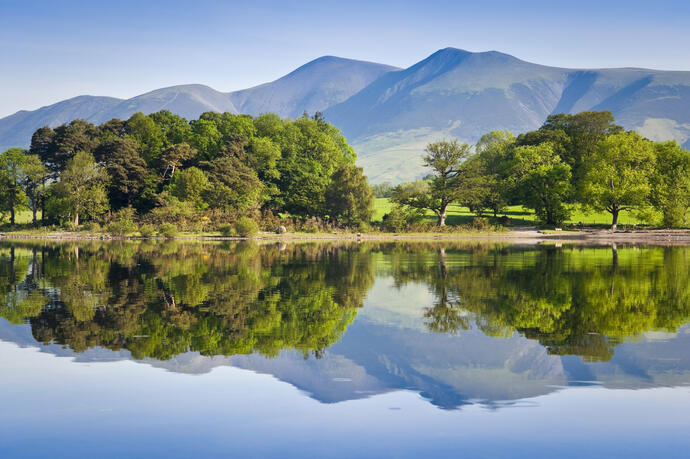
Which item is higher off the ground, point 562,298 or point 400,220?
point 400,220

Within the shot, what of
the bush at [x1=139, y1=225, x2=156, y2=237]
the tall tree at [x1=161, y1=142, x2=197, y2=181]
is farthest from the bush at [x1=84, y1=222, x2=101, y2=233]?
the tall tree at [x1=161, y1=142, x2=197, y2=181]

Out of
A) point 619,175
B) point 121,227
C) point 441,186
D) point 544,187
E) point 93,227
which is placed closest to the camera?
point 121,227

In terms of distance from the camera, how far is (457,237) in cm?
7225

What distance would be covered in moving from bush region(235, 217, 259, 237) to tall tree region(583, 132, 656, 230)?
40.2 m

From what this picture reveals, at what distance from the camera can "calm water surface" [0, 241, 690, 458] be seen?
8367 millimetres

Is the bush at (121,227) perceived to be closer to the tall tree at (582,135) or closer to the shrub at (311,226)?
the shrub at (311,226)

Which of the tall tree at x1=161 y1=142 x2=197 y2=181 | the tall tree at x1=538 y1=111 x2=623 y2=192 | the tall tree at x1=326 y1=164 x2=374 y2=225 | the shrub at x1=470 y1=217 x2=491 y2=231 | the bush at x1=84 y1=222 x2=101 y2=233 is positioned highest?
the tall tree at x1=538 y1=111 x2=623 y2=192

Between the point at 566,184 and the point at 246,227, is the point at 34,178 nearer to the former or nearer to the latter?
the point at 246,227

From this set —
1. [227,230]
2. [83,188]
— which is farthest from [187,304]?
[83,188]

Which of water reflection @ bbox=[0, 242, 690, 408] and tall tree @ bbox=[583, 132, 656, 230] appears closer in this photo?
water reflection @ bbox=[0, 242, 690, 408]

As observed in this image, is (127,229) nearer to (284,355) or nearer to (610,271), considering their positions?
(610,271)

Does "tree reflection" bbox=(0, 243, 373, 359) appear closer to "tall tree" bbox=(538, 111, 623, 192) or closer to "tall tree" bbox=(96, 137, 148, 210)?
"tall tree" bbox=(96, 137, 148, 210)

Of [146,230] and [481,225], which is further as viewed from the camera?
[481,225]

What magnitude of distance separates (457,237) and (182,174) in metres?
33.1
